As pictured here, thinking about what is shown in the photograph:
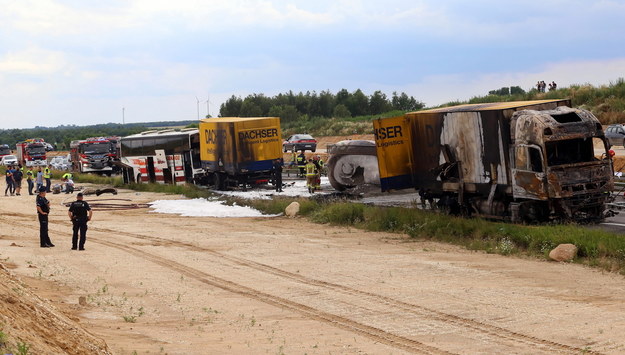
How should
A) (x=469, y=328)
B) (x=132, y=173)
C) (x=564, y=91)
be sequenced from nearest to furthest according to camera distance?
(x=469, y=328), (x=132, y=173), (x=564, y=91)

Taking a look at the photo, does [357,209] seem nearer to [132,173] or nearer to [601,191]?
[601,191]

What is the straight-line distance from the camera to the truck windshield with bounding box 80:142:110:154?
189 ft

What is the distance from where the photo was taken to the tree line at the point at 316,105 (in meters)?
102

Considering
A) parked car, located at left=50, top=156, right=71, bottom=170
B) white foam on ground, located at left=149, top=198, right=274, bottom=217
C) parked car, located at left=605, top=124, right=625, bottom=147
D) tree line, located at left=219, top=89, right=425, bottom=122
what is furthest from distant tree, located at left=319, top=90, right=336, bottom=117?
white foam on ground, located at left=149, top=198, right=274, bottom=217

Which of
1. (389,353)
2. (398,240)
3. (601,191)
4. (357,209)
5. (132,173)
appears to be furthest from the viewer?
(132,173)

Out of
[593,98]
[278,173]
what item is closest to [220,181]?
[278,173]

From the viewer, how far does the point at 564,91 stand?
60219 millimetres

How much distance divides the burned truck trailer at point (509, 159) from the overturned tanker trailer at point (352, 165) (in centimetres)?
652

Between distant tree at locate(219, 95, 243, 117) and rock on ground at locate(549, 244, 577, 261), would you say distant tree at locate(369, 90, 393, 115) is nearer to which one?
distant tree at locate(219, 95, 243, 117)

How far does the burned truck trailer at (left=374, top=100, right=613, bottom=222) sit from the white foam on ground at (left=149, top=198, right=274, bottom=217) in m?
6.92

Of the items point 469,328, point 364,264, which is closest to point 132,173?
A: point 364,264

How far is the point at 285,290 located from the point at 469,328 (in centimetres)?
448

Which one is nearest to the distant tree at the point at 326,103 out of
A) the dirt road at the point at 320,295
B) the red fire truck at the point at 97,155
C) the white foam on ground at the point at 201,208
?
the red fire truck at the point at 97,155

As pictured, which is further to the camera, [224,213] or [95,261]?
[224,213]
